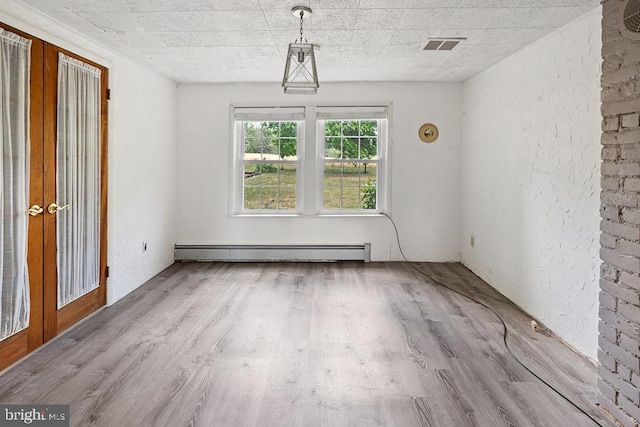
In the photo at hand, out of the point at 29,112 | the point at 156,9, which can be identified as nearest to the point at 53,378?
the point at 29,112

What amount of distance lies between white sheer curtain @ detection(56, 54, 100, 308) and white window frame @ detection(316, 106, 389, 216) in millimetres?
2779

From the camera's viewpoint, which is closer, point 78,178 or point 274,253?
point 78,178

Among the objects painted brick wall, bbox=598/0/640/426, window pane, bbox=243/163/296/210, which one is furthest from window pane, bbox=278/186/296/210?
painted brick wall, bbox=598/0/640/426

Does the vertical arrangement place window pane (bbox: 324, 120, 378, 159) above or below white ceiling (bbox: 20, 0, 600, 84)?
below

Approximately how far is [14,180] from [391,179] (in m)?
4.13

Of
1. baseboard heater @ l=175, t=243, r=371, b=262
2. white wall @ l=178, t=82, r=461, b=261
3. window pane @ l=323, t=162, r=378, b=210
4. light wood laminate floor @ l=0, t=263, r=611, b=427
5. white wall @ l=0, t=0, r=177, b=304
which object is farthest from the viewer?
window pane @ l=323, t=162, r=378, b=210

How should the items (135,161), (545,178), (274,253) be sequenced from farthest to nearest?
(274,253), (135,161), (545,178)

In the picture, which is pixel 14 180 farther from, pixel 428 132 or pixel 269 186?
pixel 428 132

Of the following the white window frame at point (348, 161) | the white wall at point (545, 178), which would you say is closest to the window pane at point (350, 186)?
the white window frame at point (348, 161)

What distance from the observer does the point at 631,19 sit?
77.9 inches

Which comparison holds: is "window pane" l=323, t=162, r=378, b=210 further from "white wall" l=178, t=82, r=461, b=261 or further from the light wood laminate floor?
the light wood laminate floor

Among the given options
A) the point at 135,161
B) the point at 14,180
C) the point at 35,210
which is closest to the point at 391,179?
the point at 135,161

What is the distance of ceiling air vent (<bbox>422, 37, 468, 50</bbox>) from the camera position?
3.50 metres

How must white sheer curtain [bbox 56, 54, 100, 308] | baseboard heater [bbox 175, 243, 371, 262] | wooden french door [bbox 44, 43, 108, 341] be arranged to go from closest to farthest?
wooden french door [bbox 44, 43, 108, 341], white sheer curtain [bbox 56, 54, 100, 308], baseboard heater [bbox 175, 243, 371, 262]
